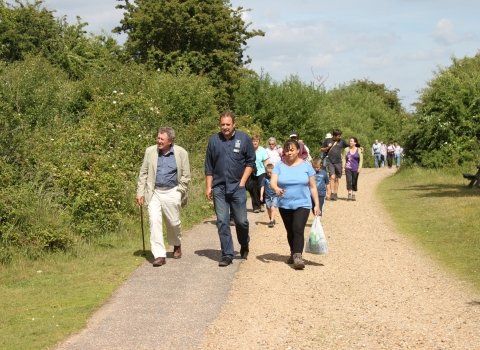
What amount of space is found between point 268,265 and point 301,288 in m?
1.51

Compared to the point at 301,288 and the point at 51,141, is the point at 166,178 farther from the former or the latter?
the point at 51,141

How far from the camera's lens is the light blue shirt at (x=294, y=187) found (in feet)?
33.4

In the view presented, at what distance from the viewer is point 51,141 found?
45.0ft

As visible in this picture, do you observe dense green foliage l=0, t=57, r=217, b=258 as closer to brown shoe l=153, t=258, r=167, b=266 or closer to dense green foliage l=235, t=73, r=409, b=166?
brown shoe l=153, t=258, r=167, b=266

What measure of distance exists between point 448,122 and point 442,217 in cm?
1575

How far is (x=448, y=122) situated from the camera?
1230 inches

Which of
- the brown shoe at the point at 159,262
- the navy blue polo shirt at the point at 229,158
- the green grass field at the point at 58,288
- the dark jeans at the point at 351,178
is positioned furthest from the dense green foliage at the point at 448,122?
the brown shoe at the point at 159,262

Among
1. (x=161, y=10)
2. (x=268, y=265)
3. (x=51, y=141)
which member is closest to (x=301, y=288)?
(x=268, y=265)

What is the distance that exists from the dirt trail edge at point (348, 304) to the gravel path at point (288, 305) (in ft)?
0.03

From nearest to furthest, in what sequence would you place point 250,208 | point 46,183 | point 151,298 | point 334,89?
point 151,298
point 46,183
point 250,208
point 334,89

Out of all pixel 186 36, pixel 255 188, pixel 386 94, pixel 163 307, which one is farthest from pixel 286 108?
pixel 386 94

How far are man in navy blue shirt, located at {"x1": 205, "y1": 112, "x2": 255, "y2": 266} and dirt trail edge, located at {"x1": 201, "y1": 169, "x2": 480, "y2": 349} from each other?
0.59m

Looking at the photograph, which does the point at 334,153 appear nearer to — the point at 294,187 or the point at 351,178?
the point at 351,178

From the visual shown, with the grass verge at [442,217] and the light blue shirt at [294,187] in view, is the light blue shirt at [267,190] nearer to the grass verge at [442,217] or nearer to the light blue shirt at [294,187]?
the grass verge at [442,217]
